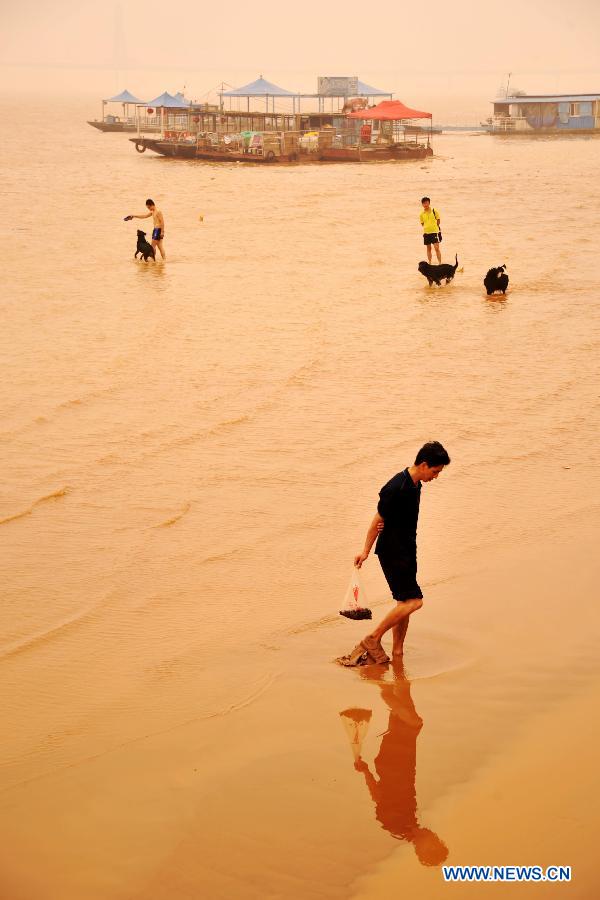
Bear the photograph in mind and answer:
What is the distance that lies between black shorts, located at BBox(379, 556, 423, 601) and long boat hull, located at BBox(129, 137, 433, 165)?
48329 mm

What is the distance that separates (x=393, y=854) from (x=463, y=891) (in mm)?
314

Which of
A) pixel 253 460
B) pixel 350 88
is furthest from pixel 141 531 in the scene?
pixel 350 88

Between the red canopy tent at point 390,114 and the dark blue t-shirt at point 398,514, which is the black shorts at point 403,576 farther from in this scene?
the red canopy tent at point 390,114

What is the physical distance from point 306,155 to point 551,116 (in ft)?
113

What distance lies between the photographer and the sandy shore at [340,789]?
405cm

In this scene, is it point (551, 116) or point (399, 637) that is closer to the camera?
point (399, 637)

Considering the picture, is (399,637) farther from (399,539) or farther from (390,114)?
(390,114)

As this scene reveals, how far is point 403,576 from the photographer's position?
5.50 m

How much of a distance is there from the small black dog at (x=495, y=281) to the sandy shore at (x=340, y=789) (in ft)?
37.7

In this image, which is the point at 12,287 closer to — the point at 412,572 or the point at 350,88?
the point at 412,572

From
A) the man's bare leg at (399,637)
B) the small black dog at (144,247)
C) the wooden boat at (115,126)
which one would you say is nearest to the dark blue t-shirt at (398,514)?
the man's bare leg at (399,637)

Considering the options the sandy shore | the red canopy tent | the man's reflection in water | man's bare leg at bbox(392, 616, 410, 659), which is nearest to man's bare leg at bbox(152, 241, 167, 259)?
the sandy shore

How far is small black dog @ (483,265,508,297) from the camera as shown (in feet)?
55.2

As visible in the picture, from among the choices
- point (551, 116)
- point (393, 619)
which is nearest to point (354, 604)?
point (393, 619)
